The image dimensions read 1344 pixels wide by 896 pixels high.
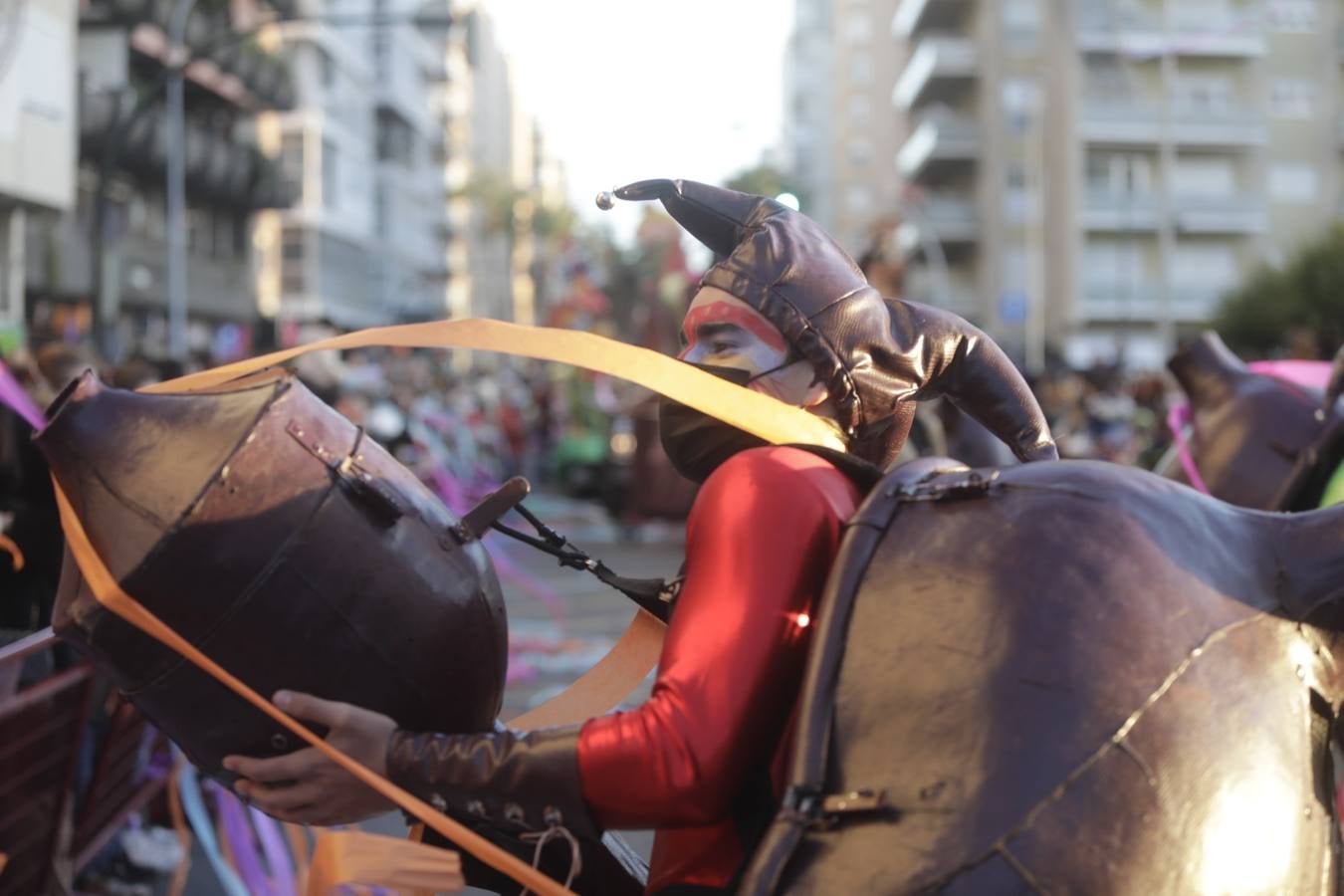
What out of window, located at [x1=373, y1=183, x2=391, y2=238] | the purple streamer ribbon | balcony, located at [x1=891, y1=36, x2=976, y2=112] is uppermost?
balcony, located at [x1=891, y1=36, x2=976, y2=112]

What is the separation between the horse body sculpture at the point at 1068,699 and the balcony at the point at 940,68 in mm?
61916

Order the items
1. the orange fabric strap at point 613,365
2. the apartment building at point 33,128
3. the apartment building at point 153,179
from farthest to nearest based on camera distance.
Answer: the apartment building at point 153,179, the apartment building at point 33,128, the orange fabric strap at point 613,365

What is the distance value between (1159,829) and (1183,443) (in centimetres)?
341

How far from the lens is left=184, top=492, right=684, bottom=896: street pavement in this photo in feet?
24.7

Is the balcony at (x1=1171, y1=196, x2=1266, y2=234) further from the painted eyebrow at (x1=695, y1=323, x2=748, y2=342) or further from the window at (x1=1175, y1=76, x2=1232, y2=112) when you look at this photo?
the painted eyebrow at (x1=695, y1=323, x2=748, y2=342)

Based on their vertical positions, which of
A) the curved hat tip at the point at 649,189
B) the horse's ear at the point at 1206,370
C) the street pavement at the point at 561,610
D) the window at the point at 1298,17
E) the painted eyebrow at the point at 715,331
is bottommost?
the street pavement at the point at 561,610

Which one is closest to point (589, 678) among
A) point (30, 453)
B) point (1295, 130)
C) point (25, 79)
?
point (30, 453)

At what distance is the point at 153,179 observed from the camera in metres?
37.4

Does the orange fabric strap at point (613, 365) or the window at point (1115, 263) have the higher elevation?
the orange fabric strap at point (613, 365)

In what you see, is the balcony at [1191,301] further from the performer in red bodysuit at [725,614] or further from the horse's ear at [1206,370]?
the performer in red bodysuit at [725,614]

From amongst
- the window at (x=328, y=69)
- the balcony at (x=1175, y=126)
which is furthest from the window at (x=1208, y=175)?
the window at (x=328, y=69)

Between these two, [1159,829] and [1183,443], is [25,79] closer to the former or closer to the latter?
[1183,443]

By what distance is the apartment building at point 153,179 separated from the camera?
1150 inches

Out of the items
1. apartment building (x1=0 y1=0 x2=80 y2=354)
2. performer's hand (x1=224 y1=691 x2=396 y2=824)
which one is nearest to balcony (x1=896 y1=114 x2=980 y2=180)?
apartment building (x1=0 y1=0 x2=80 y2=354)
